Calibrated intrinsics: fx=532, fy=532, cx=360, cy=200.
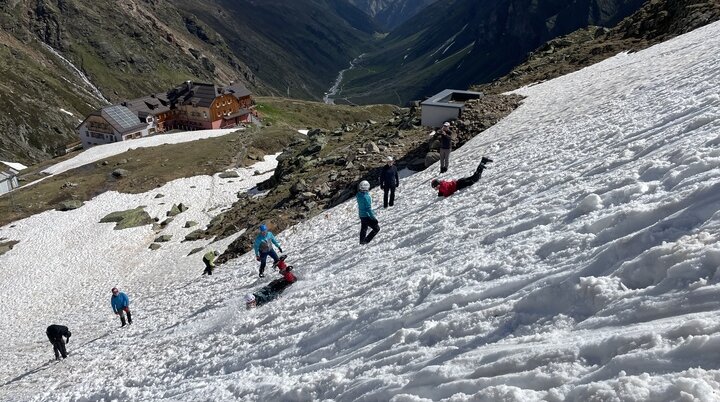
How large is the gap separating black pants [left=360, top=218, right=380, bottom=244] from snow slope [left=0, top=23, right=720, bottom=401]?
0.77 metres

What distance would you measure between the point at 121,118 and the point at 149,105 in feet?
36.5

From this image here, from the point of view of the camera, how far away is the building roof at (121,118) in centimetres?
12078

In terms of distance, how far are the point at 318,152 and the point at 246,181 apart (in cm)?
1363

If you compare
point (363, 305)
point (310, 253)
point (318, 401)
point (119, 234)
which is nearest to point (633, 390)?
point (318, 401)

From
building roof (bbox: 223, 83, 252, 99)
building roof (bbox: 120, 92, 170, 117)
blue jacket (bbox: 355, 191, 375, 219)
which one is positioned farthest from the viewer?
building roof (bbox: 223, 83, 252, 99)

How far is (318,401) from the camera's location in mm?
9859

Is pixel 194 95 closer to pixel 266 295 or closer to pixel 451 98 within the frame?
pixel 451 98

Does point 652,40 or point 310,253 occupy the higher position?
point 652,40

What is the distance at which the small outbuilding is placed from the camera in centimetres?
3569

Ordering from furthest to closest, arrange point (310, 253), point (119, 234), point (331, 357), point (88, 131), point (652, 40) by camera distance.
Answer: point (88, 131) < point (119, 234) < point (652, 40) < point (310, 253) < point (331, 357)

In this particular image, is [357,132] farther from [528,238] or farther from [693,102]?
[528,238]

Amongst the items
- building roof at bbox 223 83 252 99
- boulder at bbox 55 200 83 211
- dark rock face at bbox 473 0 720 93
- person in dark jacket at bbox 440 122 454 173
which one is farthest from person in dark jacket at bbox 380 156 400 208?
building roof at bbox 223 83 252 99

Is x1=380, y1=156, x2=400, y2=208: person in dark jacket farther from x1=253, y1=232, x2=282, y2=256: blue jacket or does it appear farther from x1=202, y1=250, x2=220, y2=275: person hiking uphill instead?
x1=202, y1=250, x2=220, y2=275: person hiking uphill

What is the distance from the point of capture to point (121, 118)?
12331 centimetres
